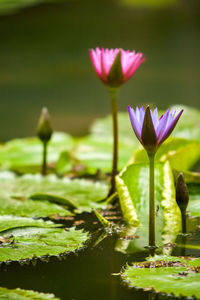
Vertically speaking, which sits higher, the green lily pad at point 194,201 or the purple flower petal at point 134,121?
the purple flower petal at point 134,121

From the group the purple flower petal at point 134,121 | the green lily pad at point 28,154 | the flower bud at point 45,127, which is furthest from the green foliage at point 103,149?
the purple flower petal at point 134,121

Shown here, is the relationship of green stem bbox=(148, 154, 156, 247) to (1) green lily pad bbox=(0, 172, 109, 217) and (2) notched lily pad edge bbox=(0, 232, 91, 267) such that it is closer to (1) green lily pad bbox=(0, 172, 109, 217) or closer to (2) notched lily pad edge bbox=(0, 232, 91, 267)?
(2) notched lily pad edge bbox=(0, 232, 91, 267)

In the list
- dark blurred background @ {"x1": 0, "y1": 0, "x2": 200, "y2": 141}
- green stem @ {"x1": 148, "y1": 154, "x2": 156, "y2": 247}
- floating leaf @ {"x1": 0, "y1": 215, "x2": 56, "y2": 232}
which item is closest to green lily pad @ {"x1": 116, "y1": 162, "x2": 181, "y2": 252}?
green stem @ {"x1": 148, "y1": 154, "x2": 156, "y2": 247}

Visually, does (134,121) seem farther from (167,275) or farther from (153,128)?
(167,275)

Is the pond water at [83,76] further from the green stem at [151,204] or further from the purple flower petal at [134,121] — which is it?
the purple flower petal at [134,121]

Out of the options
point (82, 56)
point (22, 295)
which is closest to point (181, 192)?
point (22, 295)

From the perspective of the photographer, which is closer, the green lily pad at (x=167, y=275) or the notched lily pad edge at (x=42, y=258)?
the green lily pad at (x=167, y=275)

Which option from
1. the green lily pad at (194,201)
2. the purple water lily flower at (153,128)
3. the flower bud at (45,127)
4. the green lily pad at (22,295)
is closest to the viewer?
the green lily pad at (22,295)
